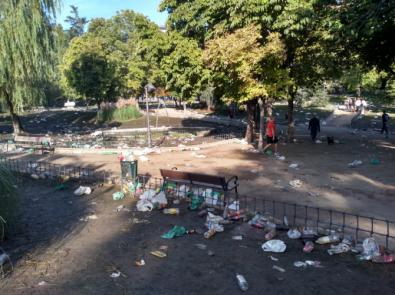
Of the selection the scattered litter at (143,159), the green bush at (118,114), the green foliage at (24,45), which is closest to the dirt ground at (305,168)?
the scattered litter at (143,159)

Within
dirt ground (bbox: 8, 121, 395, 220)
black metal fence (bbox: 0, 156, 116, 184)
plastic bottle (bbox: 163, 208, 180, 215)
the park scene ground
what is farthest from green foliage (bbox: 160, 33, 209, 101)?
plastic bottle (bbox: 163, 208, 180, 215)

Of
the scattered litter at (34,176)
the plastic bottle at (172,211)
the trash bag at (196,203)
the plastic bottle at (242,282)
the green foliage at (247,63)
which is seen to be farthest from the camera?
the green foliage at (247,63)

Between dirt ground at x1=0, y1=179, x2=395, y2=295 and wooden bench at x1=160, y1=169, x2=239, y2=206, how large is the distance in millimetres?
974

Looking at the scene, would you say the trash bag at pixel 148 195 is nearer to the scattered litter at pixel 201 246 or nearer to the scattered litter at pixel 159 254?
the scattered litter at pixel 201 246

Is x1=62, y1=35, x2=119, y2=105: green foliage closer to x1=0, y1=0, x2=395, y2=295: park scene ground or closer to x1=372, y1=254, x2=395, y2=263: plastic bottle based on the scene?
x1=0, y1=0, x2=395, y2=295: park scene ground

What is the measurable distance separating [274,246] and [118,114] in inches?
1252

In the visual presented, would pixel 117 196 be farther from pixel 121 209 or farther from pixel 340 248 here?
pixel 340 248

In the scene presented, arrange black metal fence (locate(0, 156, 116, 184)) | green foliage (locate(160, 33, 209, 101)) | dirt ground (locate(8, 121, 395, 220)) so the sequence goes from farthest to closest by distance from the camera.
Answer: green foliage (locate(160, 33, 209, 101)), black metal fence (locate(0, 156, 116, 184)), dirt ground (locate(8, 121, 395, 220))

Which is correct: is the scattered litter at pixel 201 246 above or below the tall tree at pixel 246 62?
below

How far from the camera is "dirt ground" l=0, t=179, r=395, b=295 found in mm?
6227

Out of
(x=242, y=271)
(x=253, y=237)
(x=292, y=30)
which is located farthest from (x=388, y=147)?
(x=242, y=271)

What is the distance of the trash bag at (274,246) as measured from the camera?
7426mm

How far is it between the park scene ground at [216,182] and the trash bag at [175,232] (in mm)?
39

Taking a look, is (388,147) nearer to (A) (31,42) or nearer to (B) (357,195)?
(B) (357,195)
